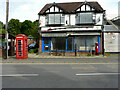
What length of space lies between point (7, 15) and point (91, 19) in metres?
12.5

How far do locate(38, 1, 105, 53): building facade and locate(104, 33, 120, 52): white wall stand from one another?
4.48 ft

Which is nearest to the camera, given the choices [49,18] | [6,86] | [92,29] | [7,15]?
[6,86]

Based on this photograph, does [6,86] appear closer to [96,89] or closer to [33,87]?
[33,87]

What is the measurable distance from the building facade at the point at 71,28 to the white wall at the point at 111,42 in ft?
4.48

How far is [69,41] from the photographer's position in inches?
802

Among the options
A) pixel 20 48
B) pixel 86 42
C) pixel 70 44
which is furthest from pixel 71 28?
pixel 20 48

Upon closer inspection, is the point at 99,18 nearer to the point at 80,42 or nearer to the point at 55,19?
the point at 80,42

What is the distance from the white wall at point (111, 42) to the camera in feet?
68.8

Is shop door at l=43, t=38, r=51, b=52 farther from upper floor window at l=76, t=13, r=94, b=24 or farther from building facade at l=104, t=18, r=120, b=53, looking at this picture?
building facade at l=104, t=18, r=120, b=53

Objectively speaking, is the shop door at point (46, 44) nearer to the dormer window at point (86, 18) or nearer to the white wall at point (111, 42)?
the dormer window at point (86, 18)

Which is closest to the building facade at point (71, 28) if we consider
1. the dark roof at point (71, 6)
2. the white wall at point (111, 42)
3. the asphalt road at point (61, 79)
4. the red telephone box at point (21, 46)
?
the dark roof at point (71, 6)

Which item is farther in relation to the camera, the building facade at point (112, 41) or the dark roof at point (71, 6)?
the dark roof at point (71, 6)

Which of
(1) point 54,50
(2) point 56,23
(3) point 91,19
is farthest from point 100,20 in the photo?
(1) point 54,50

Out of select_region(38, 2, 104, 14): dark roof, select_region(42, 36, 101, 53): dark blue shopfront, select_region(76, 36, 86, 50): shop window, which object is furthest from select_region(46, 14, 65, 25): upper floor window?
select_region(76, 36, 86, 50): shop window
